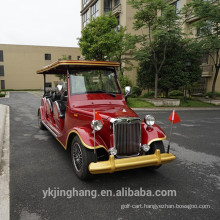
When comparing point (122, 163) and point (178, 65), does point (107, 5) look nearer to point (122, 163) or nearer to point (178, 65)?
point (178, 65)

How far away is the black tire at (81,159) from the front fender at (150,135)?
108 cm

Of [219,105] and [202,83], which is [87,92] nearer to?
[219,105]

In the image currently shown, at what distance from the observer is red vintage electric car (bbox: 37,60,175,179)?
331 cm

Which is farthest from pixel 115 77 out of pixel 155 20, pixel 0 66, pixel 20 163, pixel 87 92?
pixel 0 66

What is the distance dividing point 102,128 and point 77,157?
818mm

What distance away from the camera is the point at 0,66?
4266 cm

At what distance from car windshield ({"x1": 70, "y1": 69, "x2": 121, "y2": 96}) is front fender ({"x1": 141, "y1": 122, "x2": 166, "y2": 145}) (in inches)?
57.9

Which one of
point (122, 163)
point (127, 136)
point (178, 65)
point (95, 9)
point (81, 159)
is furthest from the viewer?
point (95, 9)

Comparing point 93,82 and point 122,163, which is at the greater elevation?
point 93,82

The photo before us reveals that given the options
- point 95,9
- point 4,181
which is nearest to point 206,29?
point 4,181

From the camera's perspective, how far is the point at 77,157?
148 inches

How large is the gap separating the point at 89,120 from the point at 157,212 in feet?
6.49

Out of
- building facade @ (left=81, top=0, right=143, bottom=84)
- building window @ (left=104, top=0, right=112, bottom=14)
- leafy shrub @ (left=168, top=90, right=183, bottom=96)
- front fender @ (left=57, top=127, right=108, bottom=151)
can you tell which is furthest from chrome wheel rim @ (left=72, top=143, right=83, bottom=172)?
building window @ (left=104, top=0, right=112, bottom=14)

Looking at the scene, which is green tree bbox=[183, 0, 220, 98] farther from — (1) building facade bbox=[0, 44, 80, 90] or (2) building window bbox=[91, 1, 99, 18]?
(1) building facade bbox=[0, 44, 80, 90]
